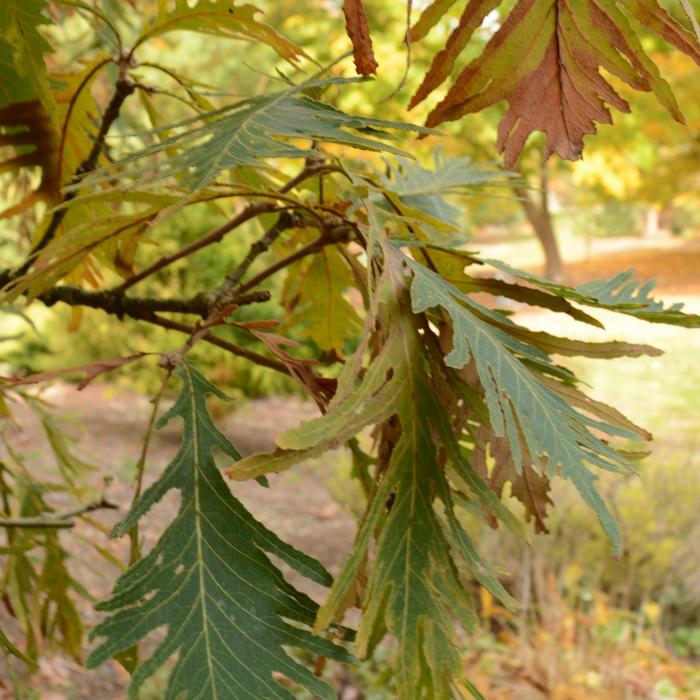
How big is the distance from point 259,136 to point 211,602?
0.75 feet

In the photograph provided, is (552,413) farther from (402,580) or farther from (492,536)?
(492,536)

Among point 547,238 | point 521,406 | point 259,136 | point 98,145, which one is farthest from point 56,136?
point 547,238

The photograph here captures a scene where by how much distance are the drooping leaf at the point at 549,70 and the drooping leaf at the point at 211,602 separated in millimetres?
231

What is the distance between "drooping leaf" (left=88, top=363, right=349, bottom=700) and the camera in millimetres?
431

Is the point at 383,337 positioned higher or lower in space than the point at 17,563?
higher

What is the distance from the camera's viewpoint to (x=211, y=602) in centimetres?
45

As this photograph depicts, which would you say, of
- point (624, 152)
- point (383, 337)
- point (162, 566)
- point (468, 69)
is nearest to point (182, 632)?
point (162, 566)

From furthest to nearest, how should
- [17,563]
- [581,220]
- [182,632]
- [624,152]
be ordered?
1. [581,220]
2. [624,152]
3. [17,563]
4. [182,632]

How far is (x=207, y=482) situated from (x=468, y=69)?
10.3 inches

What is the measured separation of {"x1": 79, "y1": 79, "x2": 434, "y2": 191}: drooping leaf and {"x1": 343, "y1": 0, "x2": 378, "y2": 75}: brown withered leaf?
0.04ft

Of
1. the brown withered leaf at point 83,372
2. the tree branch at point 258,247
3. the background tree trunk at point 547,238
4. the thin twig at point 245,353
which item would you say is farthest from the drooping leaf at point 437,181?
the background tree trunk at point 547,238

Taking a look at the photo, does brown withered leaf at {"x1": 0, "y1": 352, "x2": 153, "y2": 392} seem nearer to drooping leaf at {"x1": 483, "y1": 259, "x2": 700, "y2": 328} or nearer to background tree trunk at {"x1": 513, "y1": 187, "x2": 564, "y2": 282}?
drooping leaf at {"x1": 483, "y1": 259, "x2": 700, "y2": 328}

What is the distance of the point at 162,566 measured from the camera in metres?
0.47

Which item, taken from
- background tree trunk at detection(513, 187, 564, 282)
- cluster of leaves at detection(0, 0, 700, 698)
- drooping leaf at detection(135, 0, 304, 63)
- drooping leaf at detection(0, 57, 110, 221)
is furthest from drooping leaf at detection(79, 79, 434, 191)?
background tree trunk at detection(513, 187, 564, 282)
